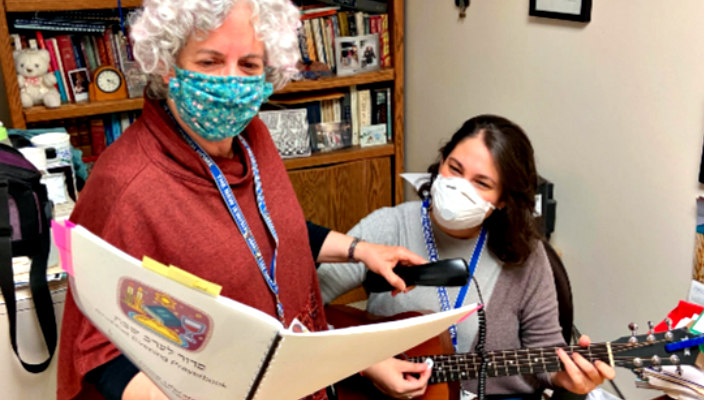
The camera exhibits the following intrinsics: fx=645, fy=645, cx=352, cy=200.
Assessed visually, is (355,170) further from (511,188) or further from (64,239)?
(64,239)

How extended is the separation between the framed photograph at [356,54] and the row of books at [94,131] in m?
0.90

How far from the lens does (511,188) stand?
5.18ft

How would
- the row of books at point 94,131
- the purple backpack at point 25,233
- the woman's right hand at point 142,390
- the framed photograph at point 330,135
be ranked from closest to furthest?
the woman's right hand at point 142,390, the purple backpack at point 25,233, the row of books at point 94,131, the framed photograph at point 330,135

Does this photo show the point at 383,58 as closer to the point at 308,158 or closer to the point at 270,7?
the point at 308,158

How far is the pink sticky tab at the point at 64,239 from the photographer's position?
773 millimetres

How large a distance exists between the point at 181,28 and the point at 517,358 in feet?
3.22

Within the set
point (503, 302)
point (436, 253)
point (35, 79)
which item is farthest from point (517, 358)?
point (35, 79)

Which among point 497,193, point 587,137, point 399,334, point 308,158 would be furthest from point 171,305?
point 308,158

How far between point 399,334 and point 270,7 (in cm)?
58

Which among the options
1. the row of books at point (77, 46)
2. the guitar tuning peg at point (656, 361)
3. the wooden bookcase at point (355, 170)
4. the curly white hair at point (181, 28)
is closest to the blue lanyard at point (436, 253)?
the guitar tuning peg at point (656, 361)

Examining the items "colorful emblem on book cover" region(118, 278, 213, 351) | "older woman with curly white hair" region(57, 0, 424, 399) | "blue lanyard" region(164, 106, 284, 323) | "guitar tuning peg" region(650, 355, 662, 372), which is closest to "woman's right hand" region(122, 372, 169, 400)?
"older woman with curly white hair" region(57, 0, 424, 399)

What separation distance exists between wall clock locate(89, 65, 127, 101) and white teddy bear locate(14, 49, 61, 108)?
0.13m

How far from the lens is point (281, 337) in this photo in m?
0.75

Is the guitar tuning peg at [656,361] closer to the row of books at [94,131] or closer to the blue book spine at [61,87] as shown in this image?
the row of books at [94,131]
